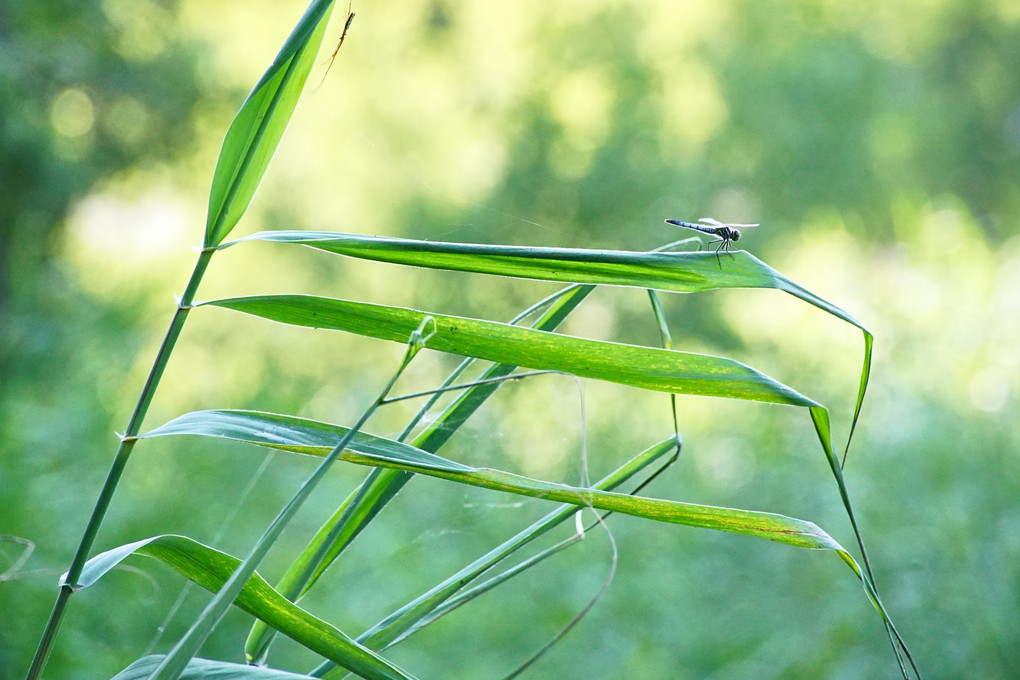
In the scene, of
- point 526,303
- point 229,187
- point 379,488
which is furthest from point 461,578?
point 526,303

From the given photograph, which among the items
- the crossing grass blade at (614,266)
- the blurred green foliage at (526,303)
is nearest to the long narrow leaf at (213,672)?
the crossing grass blade at (614,266)

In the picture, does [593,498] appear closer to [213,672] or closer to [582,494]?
[582,494]

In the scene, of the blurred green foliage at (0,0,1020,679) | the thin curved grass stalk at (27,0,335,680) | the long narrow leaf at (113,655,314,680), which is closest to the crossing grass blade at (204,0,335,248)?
the thin curved grass stalk at (27,0,335,680)

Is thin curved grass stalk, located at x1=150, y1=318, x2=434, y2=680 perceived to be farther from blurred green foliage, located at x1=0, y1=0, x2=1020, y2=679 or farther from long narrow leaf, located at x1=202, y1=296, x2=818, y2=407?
blurred green foliage, located at x1=0, y1=0, x2=1020, y2=679

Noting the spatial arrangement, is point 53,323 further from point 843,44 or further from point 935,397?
point 843,44

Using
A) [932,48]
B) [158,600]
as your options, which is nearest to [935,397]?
[158,600]

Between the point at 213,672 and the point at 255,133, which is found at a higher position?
the point at 255,133

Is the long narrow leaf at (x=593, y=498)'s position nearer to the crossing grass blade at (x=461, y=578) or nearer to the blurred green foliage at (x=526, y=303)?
the crossing grass blade at (x=461, y=578)
